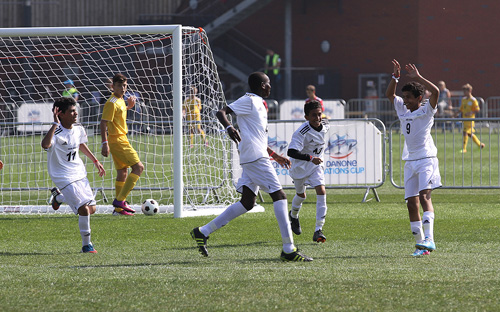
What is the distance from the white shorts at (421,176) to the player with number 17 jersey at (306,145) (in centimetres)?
150

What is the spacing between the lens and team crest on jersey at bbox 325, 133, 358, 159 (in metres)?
13.8

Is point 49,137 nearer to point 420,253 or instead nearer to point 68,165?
point 68,165

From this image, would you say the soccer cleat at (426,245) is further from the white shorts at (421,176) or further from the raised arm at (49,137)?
the raised arm at (49,137)

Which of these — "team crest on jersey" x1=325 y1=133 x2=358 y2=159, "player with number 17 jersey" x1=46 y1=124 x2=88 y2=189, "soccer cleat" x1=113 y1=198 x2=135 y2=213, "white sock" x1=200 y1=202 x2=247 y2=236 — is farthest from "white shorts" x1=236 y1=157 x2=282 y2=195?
"team crest on jersey" x1=325 y1=133 x2=358 y2=159

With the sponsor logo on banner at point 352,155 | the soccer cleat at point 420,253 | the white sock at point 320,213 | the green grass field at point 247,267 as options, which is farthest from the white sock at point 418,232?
the sponsor logo on banner at point 352,155

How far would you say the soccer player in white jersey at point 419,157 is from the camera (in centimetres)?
792

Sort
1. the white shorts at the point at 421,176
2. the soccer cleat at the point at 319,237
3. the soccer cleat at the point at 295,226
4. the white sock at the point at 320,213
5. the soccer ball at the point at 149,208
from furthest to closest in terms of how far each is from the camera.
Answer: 1. the soccer ball at the point at 149,208
2. the soccer cleat at the point at 295,226
3. the white sock at the point at 320,213
4. the soccer cleat at the point at 319,237
5. the white shorts at the point at 421,176

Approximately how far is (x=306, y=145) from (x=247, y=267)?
264cm

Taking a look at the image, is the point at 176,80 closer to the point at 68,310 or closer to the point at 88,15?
the point at 68,310

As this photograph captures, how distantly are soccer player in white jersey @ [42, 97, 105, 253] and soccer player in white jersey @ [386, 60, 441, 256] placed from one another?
129 inches

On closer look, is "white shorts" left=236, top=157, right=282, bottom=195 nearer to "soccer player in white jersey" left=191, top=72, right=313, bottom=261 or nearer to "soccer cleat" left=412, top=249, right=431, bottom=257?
"soccer player in white jersey" left=191, top=72, right=313, bottom=261

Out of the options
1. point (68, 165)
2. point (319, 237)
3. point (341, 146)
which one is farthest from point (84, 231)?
point (341, 146)

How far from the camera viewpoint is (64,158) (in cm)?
855

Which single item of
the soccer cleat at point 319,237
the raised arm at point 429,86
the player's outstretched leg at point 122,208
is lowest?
the soccer cleat at point 319,237
